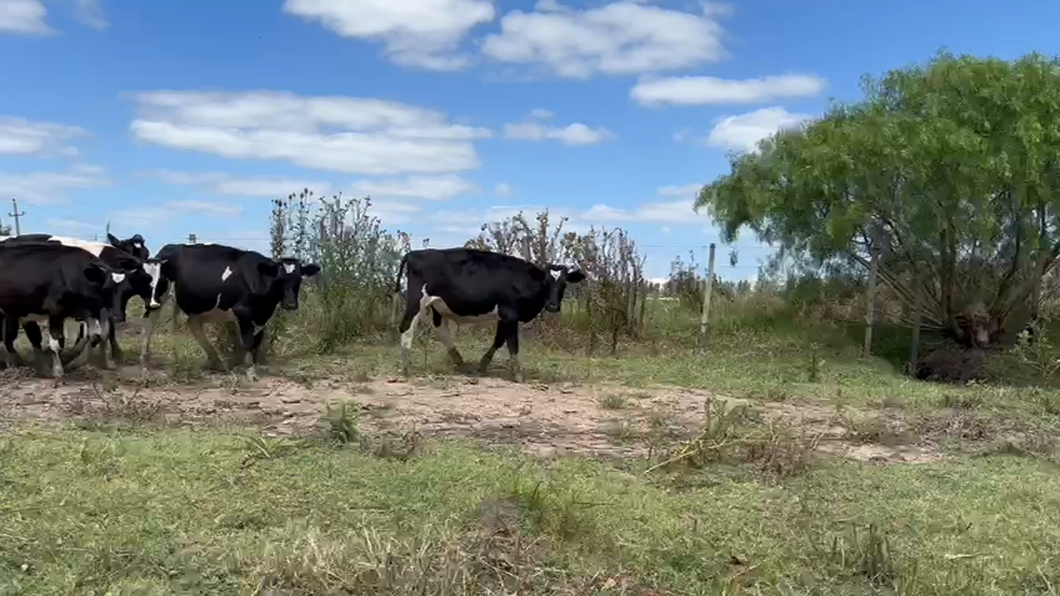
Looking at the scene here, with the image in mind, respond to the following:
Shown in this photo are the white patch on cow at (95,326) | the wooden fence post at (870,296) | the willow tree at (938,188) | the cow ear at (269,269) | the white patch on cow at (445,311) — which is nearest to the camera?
the white patch on cow at (95,326)

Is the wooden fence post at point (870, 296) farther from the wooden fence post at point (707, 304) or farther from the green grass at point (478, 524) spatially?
the green grass at point (478, 524)

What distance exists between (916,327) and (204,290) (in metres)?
10.3

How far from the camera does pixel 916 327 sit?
15.7m

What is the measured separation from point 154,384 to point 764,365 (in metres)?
8.23

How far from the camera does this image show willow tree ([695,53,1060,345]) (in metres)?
14.6

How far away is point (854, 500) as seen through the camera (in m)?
6.33

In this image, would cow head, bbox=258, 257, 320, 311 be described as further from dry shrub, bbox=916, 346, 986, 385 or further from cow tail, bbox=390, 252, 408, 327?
dry shrub, bbox=916, 346, 986, 385

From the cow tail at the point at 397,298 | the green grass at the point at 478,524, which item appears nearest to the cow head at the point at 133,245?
the cow tail at the point at 397,298

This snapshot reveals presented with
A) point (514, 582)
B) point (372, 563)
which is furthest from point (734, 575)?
point (372, 563)

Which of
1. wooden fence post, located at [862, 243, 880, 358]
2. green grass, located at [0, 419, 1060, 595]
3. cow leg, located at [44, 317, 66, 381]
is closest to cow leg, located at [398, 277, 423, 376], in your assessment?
cow leg, located at [44, 317, 66, 381]

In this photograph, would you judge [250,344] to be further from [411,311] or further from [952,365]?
[952,365]

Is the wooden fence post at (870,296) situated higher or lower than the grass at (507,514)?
higher

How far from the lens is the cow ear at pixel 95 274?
11.0 m

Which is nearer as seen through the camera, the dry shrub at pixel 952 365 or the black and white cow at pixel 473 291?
the black and white cow at pixel 473 291
